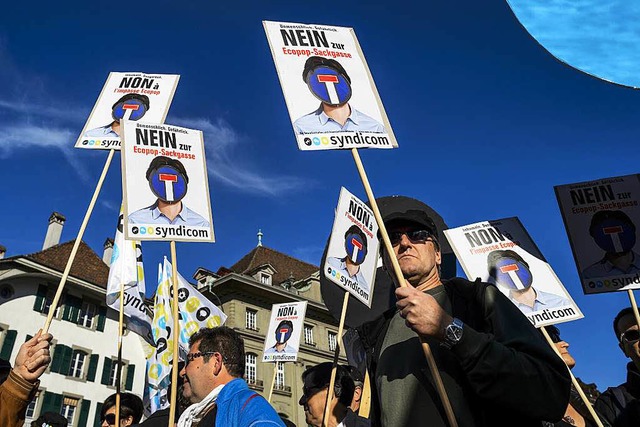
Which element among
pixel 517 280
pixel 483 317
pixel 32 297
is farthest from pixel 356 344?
pixel 32 297

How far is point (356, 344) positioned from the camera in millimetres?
5438

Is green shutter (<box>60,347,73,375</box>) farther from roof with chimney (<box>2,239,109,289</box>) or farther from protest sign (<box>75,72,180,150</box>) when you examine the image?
protest sign (<box>75,72,180,150</box>)

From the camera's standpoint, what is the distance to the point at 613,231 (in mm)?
4117

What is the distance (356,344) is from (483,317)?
3.50m

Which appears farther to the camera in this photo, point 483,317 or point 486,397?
point 483,317

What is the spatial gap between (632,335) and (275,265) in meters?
40.3

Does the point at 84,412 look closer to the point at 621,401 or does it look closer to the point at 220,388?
the point at 220,388

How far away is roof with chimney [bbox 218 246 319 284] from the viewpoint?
135 feet

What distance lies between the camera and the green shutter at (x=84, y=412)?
1099 inches

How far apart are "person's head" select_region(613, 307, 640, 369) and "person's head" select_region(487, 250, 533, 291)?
0.65 metres

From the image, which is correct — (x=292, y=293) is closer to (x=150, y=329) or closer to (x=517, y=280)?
(x=150, y=329)

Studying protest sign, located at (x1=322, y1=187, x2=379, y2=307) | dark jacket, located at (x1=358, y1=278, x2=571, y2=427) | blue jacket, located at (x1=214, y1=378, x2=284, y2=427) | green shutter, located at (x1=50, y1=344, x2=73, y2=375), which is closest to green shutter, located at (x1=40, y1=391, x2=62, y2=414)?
green shutter, located at (x1=50, y1=344, x2=73, y2=375)

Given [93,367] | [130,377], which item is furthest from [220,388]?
[130,377]

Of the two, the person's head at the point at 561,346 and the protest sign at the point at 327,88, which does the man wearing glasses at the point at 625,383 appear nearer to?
the person's head at the point at 561,346
